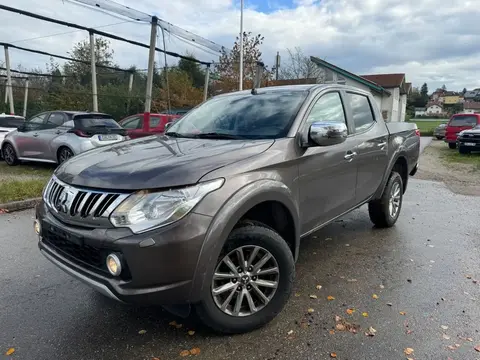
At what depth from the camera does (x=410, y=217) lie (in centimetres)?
592

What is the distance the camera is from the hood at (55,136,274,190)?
2.28 meters

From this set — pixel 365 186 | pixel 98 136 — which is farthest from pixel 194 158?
pixel 98 136

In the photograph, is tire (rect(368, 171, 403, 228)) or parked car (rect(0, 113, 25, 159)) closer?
tire (rect(368, 171, 403, 228))

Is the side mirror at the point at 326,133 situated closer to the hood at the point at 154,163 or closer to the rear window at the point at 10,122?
the hood at the point at 154,163

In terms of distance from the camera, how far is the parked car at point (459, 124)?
1823 centimetres

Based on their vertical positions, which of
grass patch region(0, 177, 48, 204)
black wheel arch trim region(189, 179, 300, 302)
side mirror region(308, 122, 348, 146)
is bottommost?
grass patch region(0, 177, 48, 204)

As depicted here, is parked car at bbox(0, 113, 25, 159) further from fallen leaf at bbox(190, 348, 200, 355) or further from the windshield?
fallen leaf at bbox(190, 348, 200, 355)

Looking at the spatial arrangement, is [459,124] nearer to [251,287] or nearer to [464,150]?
[464,150]

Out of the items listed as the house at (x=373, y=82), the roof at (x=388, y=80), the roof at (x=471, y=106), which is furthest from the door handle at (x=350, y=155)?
the roof at (x=471, y=106)

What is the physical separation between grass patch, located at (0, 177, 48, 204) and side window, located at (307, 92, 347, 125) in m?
5.37

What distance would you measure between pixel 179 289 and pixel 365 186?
273cm

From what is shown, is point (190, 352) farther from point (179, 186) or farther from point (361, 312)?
point (361, 312)

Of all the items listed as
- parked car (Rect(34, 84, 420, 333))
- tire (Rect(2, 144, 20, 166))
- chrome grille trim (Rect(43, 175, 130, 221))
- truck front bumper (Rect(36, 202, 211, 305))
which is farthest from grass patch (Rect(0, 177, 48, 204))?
truck front bumper (Rect(36, 202, 211, 305))

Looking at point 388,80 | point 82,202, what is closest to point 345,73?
point 388,80
